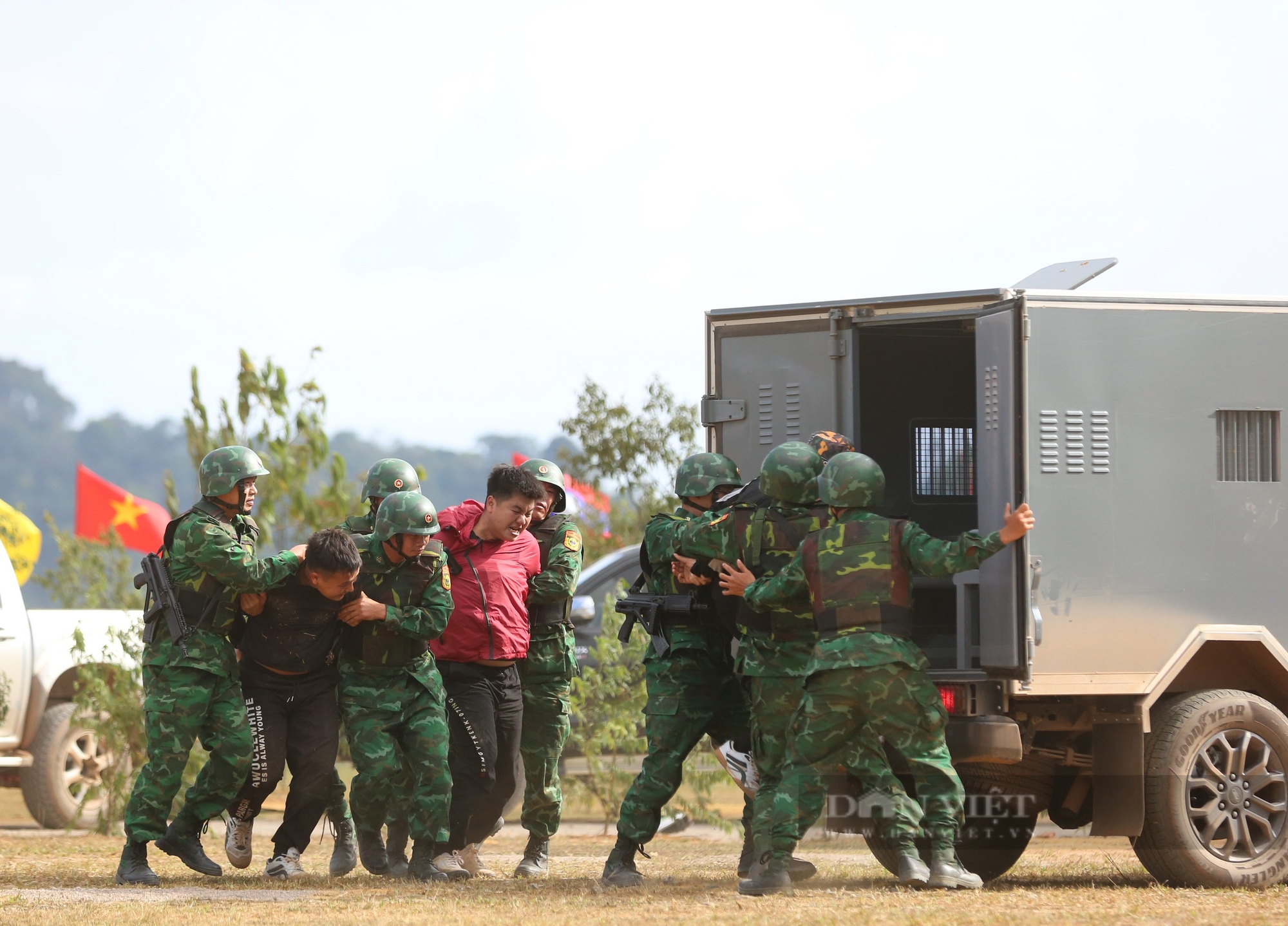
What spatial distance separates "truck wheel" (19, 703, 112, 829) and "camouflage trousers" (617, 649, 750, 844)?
5326 millimetres

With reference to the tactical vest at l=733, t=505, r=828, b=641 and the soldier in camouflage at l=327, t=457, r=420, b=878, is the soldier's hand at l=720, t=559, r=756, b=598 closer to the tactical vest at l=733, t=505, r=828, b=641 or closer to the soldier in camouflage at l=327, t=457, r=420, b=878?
the tactical vest at l=733, t=505, r=828, b=641

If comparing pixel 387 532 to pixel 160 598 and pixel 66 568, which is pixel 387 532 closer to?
pixel 160 598

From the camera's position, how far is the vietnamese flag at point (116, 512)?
29.5 m

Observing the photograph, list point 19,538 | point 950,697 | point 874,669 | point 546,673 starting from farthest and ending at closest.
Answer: point 19,538, point 546,673, point 950,697, point 874,669

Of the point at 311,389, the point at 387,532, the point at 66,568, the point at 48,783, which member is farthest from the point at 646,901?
the point at 66,568

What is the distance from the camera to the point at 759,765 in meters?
7.04

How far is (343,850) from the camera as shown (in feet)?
25.7

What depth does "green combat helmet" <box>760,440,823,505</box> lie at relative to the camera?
7.04m

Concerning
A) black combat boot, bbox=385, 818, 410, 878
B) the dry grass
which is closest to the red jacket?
black combat boot, bbox=385, 818, 410, 878

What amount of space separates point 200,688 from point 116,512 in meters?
23.7

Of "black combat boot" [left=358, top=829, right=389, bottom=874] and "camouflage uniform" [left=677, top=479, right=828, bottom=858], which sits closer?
"camouflage uniform" [left=677, top=479, right=828, bottom=858]

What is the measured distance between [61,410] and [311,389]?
157m

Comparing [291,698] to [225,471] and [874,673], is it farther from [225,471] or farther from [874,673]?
[874,673]

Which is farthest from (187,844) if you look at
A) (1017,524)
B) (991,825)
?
(1017,524)
